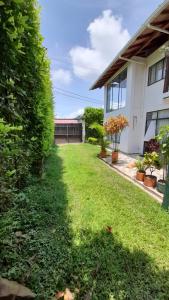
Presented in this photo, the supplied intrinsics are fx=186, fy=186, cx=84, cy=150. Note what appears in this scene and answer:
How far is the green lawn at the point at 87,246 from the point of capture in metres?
2.00

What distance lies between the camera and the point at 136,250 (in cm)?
269

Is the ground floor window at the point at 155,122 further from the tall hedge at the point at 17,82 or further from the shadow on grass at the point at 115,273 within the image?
the shadow on grass at the point at 115,273

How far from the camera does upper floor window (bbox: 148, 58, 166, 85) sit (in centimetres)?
902

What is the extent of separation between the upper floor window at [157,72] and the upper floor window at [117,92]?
2.06 metres

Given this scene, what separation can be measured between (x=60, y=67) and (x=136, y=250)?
91.6ft

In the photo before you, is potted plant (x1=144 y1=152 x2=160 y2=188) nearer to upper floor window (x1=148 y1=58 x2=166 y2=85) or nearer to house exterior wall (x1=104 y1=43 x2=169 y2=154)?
house exterior wall (x1=104 y1=43 x2=169 y2=154)

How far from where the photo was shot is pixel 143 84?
1091 cm

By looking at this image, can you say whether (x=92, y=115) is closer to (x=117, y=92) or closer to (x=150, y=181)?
(x=117, y=92)

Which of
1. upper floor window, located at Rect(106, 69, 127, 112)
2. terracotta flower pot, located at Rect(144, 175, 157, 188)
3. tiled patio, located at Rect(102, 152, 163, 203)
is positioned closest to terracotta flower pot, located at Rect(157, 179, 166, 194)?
tiled patio, located at Rect(102, 152, 163, 203)

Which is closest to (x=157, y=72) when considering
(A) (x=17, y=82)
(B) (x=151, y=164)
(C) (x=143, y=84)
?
(C) (x=143, y=84)

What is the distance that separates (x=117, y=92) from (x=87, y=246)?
501 inches

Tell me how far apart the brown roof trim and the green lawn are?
6737 millimetres

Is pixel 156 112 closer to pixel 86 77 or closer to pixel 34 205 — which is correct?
pixel 34 205

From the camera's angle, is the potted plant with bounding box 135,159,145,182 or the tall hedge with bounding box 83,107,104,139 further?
the tall hedge with bounding box 83,107,104,139
